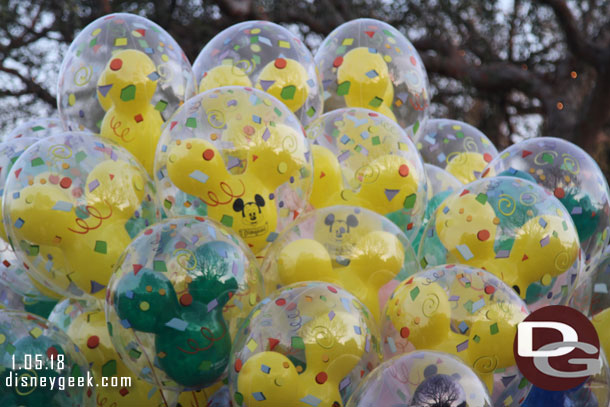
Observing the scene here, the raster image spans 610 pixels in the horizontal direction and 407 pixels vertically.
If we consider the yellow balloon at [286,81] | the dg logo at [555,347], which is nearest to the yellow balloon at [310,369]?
the dg logo at [555,347]

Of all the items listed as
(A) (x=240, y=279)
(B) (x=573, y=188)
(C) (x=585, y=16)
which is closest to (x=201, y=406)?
(A) (x=240, y=279)

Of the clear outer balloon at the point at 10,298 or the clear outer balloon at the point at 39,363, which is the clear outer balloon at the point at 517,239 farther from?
the clear outer balloon at the point at 10,298

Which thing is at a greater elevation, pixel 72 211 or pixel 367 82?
pixel 367 82

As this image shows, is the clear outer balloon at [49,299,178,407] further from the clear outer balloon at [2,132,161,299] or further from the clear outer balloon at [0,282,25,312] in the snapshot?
the clear outer balloon at [0,282,25,312]

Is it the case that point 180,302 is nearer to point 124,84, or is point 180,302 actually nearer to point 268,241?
point 268,241

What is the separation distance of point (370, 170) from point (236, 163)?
60 centimetres

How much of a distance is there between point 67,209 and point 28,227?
0.50 feet

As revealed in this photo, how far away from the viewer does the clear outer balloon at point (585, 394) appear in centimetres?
265

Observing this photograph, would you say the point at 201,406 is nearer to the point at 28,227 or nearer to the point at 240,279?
the point at 240,279

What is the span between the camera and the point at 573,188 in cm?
345

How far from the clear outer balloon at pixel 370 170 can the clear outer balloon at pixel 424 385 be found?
0.98 metres

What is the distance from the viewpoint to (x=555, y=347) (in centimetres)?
254

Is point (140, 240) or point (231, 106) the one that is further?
point (231, 106)

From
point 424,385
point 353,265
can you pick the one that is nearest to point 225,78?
point 353,265
